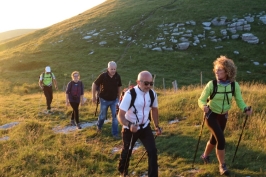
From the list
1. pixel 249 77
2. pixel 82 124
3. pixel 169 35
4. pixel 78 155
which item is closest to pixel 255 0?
pixel 169 35

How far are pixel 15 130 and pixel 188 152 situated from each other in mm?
7718

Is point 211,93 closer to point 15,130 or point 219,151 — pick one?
point 219,151

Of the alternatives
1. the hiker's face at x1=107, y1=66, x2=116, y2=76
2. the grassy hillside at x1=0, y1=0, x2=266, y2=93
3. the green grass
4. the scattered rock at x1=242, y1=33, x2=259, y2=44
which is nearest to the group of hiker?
the green grass

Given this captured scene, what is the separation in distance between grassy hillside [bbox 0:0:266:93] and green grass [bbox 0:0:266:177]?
14 cm

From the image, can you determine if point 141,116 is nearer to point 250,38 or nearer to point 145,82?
point 145,82

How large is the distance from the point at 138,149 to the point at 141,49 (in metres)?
37.2

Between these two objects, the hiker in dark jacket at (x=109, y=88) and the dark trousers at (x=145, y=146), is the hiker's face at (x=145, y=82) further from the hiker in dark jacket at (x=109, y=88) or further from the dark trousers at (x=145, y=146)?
the hiker in dark jacket at (x=109, y=88)

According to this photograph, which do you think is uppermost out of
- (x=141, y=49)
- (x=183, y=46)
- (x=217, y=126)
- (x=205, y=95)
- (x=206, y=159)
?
(x=205, y=95)

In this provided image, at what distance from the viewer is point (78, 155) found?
887cm

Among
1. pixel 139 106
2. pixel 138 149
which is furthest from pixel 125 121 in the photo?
pixel 138 149

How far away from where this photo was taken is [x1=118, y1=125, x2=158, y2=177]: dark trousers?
246 inches

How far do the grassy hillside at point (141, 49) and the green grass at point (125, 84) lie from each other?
5.5 inches

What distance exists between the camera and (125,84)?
3156 cm

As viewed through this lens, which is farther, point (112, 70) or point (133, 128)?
point (112, 70)
